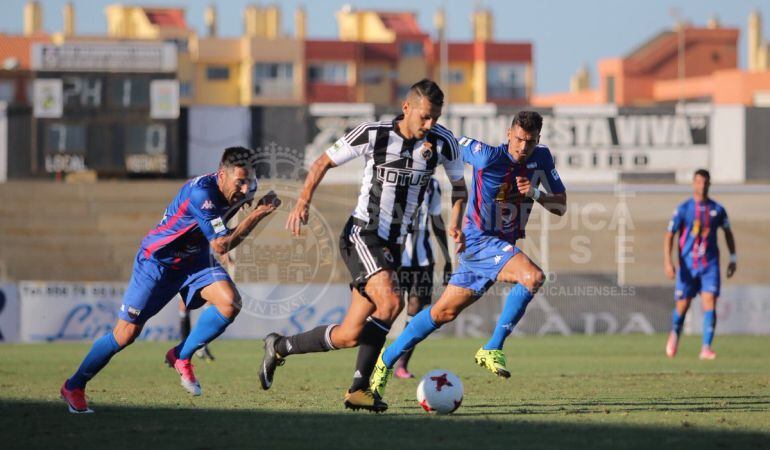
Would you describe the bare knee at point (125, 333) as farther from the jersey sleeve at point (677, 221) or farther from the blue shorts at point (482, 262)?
the jersey sleeve at point (677, 221)

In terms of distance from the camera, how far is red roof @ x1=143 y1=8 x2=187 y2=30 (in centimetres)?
8612

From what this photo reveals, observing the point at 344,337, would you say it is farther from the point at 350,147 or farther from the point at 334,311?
the point at 334,311

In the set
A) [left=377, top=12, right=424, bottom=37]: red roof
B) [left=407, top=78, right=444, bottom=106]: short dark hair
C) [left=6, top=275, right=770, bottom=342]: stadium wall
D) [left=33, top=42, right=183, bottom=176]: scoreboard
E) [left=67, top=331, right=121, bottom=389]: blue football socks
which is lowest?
[left=6, top=275, right=770, bottom=342]: stadium wall

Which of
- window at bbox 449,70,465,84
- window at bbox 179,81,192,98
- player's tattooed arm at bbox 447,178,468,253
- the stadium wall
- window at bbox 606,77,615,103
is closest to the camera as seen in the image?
player's tattooed arm at bbox 447,178,468,253

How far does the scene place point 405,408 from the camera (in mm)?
10031

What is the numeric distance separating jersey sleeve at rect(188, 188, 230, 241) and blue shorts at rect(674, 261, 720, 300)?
365 inches

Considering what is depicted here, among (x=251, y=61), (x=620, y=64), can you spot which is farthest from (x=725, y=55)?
(x=251, y=61)

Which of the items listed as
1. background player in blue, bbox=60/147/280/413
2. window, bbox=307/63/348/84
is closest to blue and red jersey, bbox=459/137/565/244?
background player in blue, bbox=60/147/280/413

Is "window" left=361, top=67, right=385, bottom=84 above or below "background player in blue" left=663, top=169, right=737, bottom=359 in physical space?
above

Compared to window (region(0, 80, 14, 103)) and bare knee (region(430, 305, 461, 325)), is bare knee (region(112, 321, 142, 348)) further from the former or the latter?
window (region(0, 80, 14, 103))

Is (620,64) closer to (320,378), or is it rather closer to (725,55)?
(725,55)

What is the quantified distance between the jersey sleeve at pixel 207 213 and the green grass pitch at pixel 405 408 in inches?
58.1

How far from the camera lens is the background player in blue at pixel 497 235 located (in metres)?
10.3

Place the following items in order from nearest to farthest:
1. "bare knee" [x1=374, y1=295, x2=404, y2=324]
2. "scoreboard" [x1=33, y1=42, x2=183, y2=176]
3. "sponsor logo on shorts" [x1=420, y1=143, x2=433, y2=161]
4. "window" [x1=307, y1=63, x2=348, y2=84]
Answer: "bare knee" [x1=374, y1=295, x2=404, y2=324]
"sponsor logo on shorts" [x1=420, y1=143, x2=433, y2=161]
"scoreboard" [x1=33, y1=42, x2=183, y2=176]
"window" [x1=307, y1=63, x2=348, y2=84]
